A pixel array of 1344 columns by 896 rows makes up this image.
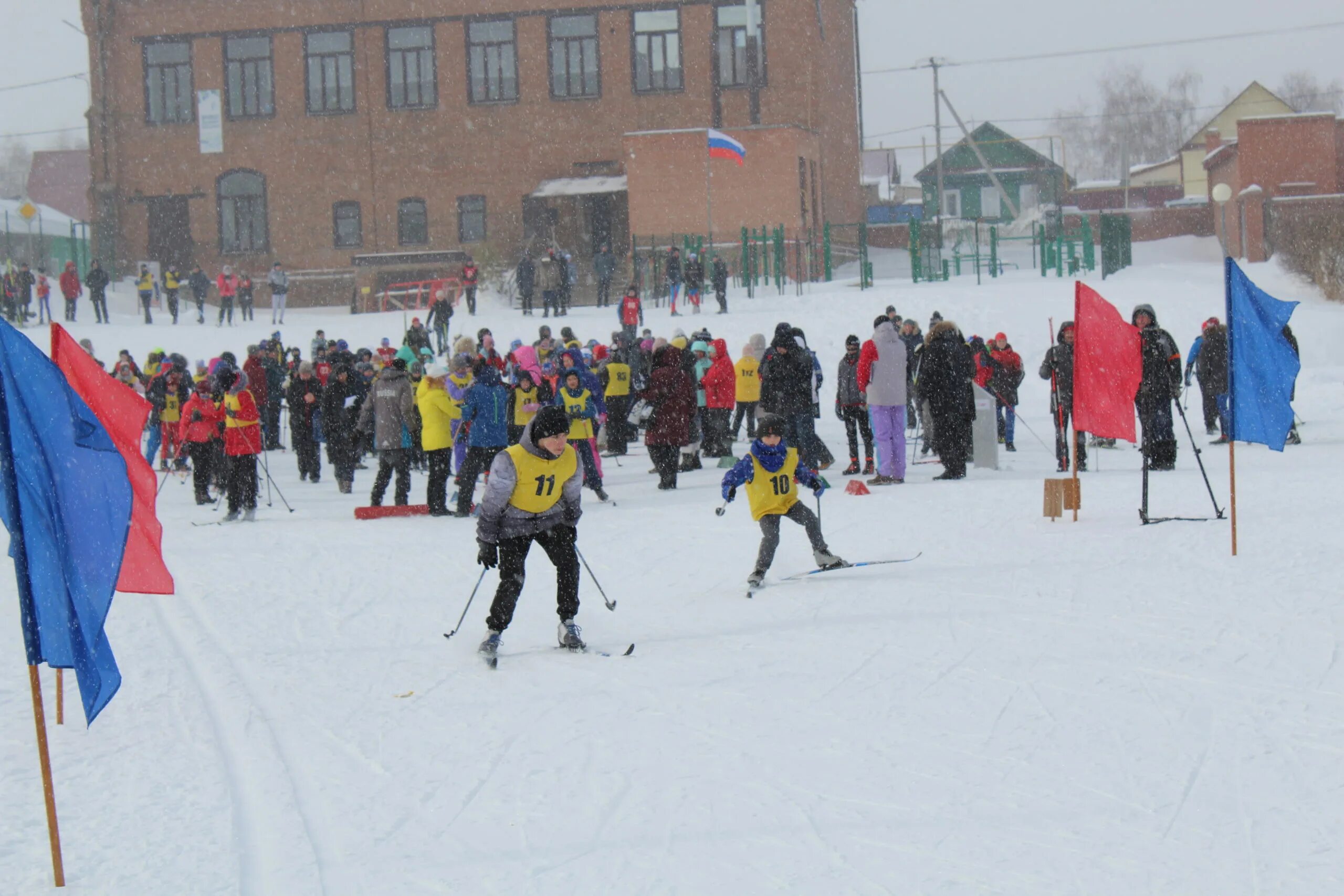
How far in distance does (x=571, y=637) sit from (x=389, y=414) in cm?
700

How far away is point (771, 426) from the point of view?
32.2 feet

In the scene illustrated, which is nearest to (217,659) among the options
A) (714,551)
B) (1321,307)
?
(714,551)

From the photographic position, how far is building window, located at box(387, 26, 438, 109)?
145 feet

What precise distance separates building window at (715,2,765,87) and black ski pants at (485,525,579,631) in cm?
3631

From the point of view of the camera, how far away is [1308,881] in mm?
4633

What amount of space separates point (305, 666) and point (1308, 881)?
5.39 meters

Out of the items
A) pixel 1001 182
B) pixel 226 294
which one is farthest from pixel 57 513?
pixel 1001 182

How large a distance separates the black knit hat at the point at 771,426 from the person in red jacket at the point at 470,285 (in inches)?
972

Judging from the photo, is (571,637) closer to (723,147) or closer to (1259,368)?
(1259,368)

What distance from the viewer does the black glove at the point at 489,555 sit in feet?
26.0

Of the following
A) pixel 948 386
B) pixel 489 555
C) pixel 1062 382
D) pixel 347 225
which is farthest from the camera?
pixel 347 225

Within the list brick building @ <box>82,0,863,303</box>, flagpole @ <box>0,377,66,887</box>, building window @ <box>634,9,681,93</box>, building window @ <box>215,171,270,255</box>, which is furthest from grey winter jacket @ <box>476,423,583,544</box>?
building window @ <box>215,171,270,255</box>

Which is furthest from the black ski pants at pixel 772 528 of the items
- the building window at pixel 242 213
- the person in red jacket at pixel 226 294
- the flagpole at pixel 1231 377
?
Answer: the building window at pixel 242 213

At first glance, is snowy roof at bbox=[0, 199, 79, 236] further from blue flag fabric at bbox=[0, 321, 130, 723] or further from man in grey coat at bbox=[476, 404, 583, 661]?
blue flag fabric at bbox=[0, 321, 130, 723]
